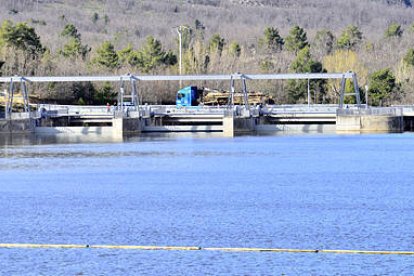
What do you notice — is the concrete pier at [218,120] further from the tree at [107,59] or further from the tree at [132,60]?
the tree at [132,60]

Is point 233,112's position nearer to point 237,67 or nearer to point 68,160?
point 68,160

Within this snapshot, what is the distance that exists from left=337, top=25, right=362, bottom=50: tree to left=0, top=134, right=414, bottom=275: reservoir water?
11279 cm

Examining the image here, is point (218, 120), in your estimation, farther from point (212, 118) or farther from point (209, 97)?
point (209, 97)

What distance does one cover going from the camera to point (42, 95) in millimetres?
123375

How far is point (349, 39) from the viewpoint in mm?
187125

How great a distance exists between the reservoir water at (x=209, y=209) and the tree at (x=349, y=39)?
11279 centimetres

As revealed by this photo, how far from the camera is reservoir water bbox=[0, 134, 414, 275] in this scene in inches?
1147

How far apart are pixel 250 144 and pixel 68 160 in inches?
747

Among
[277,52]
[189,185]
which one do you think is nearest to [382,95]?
[277,52]

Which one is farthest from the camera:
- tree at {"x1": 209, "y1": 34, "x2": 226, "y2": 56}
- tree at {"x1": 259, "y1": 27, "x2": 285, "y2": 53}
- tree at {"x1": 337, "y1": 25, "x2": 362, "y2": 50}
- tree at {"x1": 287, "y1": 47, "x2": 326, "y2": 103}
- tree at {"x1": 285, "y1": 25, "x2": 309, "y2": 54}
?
tree at {"x1": 337, "y1": 25, "x2": 362, "y2": 50}

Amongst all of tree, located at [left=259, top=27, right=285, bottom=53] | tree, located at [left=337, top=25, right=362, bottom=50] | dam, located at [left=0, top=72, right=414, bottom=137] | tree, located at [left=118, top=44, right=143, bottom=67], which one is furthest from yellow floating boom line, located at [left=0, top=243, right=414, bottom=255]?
tree, located at [left=337, top=25, right=362, bottom=50]

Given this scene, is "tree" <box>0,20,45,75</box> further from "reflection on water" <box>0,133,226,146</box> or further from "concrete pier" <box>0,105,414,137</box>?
"reflection on water" <box>0,133,226,146</box>

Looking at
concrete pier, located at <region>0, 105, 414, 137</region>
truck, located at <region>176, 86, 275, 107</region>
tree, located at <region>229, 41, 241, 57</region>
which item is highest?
tree, located at <region>229, 41, 241, 57</region>

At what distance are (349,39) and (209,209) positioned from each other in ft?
496
